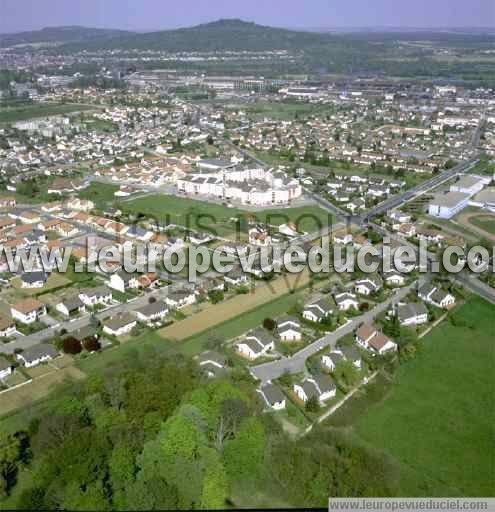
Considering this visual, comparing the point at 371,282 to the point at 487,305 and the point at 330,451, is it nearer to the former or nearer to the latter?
the point at 487,305

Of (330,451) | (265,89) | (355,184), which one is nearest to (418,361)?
(330,451)

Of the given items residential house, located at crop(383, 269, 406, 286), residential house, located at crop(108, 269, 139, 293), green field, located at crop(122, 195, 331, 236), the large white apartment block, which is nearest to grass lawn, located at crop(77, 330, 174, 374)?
residential house, located at crop(108, 269, 139, 293)

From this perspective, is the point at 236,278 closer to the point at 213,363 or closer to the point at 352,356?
the point at 213,363

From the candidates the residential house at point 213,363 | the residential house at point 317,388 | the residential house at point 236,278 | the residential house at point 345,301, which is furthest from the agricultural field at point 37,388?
the residential house at point 345,301

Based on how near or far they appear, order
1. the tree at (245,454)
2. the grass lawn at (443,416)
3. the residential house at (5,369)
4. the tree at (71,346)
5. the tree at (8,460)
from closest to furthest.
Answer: the tree at (8,460), the tree at (245,454), the grass lawn at (443,416), the residential house at (5,369), the tree at (71,346)

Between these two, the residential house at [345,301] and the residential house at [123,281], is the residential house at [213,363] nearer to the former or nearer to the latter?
the residential house at [345,301]
